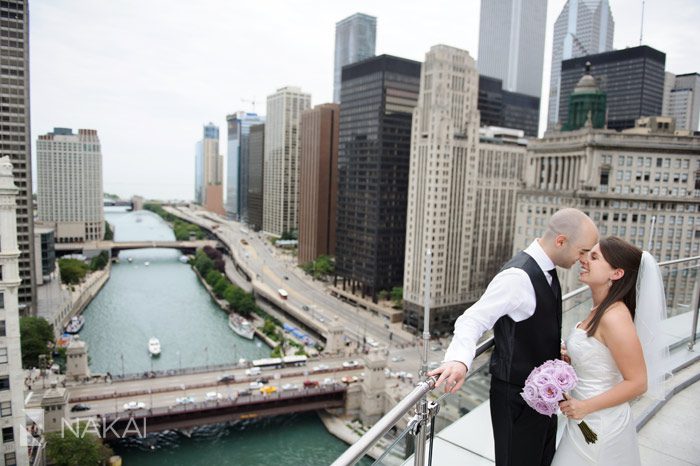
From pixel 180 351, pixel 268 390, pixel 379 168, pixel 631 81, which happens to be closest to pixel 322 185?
pixel 379 168

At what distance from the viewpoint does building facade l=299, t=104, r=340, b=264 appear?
75000 millimetres

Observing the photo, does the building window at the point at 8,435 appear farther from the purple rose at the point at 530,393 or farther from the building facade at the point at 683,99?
the building facade at the point at 683,99

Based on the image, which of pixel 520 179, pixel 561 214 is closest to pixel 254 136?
pixel 520 179

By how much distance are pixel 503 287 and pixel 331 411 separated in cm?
3118

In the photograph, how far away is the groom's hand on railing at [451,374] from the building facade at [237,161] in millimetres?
138919

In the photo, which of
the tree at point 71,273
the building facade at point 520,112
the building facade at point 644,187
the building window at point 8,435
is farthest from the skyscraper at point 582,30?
the building window at point 8,435

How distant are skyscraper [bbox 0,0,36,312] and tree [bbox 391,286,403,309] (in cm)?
3223

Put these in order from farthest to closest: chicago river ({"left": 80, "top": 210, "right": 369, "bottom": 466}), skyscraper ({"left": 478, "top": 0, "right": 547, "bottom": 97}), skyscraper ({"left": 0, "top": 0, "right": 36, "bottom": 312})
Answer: skyscraper ({"left": 478, "top": 0, "right": 547, "bottom": 97}) → skyscraper ({"left": 0, "top": 0, "right": 36, "bottom": 312}) → chicago river ({"left": 80, "top": 210, "right": 369, "bottom": 466})

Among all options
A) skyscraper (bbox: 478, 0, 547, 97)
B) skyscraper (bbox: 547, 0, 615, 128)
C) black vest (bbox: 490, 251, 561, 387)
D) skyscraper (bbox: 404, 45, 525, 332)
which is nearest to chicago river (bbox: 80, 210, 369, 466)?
skyscraper (bbox: 404, 45, 525, 332)

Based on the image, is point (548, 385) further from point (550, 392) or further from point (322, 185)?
point (322, 185)

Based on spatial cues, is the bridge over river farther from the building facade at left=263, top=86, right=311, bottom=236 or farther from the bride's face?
the building facade at left=263, top=86, right=311, bottom=236

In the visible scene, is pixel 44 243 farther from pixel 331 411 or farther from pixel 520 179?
pixel 520 179

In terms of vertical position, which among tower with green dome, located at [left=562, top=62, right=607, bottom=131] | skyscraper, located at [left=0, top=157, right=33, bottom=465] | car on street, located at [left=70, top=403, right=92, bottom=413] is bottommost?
car on street, located at [left=70, top=403, right=92, bottom=413]

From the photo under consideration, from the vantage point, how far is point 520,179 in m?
→ 55.6
